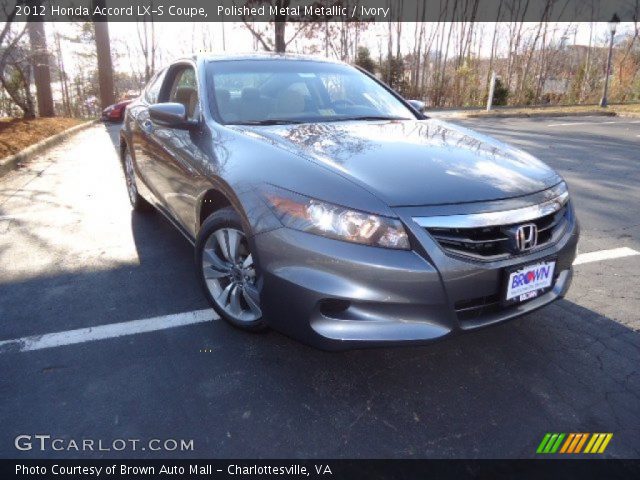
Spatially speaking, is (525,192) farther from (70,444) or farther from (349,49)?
(349,49)

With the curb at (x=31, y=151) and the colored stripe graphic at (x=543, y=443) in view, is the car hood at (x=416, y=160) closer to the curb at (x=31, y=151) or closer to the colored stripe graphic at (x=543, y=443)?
the colored stripe graphic at (x=543, y=443)

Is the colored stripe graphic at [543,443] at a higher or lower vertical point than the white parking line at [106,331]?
lower

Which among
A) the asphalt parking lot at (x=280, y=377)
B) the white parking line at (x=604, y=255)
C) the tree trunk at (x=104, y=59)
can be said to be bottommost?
the asphalt parking lot at (x=280, y=377)

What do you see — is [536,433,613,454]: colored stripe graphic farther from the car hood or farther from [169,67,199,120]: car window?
[169,67,199,120]: car window

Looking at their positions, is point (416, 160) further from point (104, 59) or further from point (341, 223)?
point (104, 59)

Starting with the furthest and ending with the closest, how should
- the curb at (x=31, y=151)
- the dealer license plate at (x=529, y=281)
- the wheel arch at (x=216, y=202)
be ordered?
the curb at (x=31, y=151) < the wheel arch at (x=216, y=202) < the dealer license plate at (x=529, y=281)

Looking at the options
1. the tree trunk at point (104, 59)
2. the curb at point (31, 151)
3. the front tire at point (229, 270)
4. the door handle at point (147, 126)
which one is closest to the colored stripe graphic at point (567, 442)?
the front tire at point (229, 270)

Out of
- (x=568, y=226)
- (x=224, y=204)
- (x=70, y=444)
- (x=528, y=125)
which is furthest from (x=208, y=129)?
(x=528, y=125)

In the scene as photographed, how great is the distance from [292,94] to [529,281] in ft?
6.49

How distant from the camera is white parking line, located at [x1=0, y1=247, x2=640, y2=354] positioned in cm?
248

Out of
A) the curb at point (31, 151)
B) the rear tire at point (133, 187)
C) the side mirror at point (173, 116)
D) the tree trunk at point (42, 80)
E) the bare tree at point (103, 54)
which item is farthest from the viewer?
the bare tree at point (103, 54)

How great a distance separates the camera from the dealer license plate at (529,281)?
2.00 m

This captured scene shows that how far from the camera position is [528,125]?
45.3 feet

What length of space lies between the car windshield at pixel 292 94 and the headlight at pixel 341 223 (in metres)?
1.05
